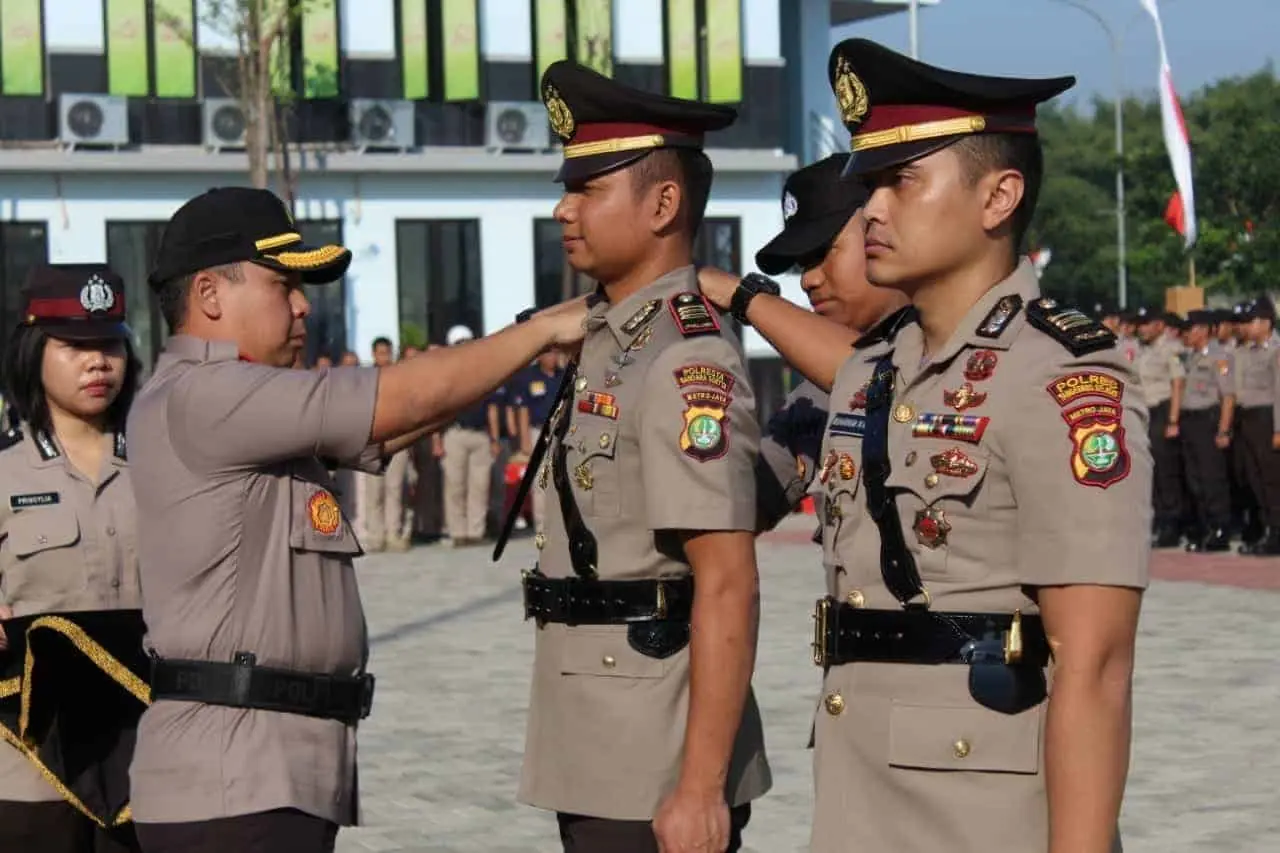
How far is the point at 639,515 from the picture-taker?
14.5 feet

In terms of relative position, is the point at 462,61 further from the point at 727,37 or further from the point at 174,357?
the point at 174,357

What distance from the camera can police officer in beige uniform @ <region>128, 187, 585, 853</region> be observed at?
14.4ft

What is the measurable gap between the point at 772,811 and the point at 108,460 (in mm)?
3475

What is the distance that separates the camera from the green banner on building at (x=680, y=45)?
3631 cm

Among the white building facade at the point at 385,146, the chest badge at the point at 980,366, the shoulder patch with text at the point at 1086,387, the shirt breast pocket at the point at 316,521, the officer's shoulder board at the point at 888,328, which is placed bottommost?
the shirt breast pocket at the point at 316,521

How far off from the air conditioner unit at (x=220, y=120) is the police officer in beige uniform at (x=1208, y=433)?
17068mm

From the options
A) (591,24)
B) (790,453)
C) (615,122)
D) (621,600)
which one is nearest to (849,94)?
(615,122)

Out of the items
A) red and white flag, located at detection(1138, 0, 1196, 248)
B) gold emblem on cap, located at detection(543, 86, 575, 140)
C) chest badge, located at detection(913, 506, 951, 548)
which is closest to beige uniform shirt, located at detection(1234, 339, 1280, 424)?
red and white flag, located at detection(1138, 0, 1196, 248)

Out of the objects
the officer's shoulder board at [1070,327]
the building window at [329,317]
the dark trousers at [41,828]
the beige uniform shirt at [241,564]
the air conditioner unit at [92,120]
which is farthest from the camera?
the building window at [329,317]

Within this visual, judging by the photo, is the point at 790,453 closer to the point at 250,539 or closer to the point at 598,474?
the point at 598,474

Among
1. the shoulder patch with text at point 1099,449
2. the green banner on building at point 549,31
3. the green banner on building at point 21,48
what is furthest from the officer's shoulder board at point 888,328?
the green banner on building at point 549,31

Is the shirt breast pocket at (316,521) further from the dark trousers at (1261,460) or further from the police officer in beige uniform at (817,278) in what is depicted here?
the dark trousers at (1261,460)

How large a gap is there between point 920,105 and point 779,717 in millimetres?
7486

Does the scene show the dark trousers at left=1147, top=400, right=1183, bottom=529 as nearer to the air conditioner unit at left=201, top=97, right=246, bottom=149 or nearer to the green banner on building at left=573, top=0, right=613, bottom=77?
the green banner on building at left=573, top=0, right=613, bottom=77
